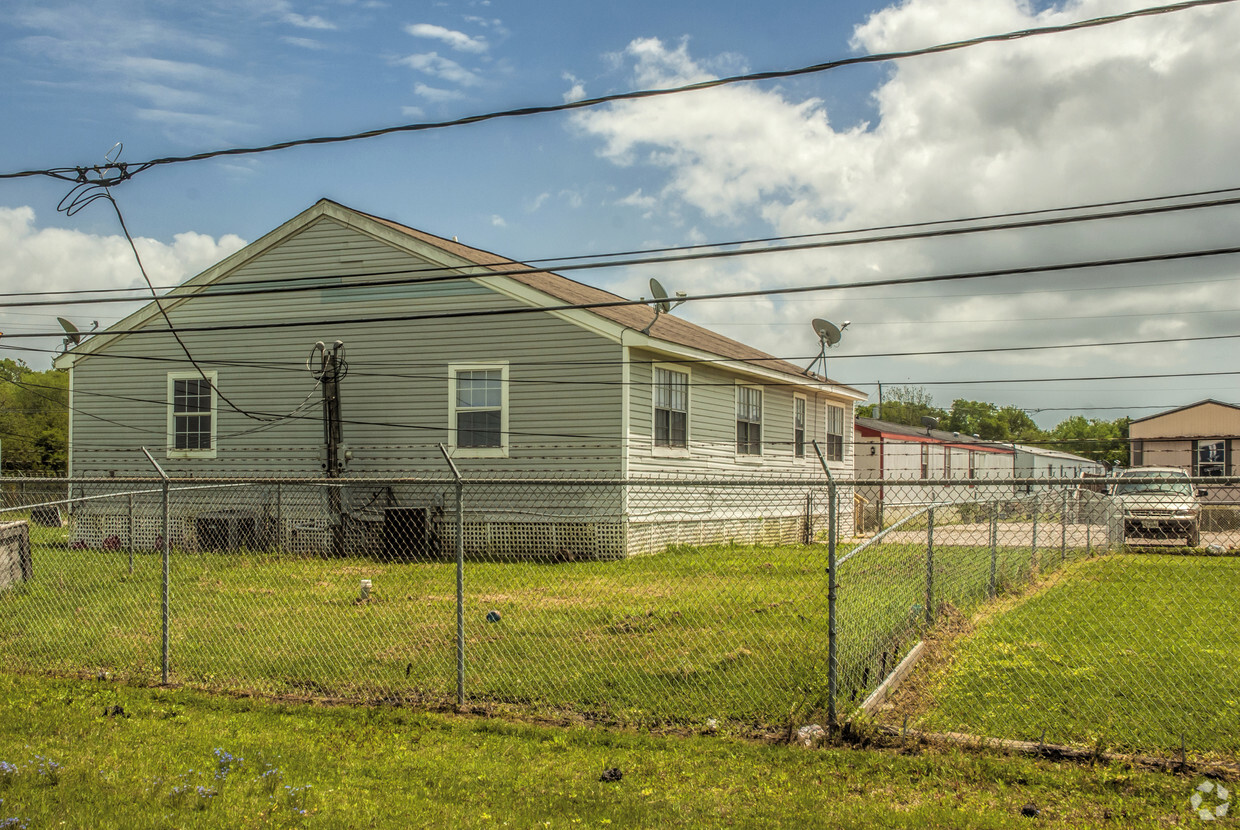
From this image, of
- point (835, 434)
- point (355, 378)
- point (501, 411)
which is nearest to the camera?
point (501, 411)

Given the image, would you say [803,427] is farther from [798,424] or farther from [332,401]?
[332,401]

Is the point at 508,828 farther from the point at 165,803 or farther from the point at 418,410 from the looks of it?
the point at 418,410

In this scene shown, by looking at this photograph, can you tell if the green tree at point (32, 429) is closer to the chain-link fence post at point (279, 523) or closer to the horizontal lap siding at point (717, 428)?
the chain-link fence post at point (279, 523)

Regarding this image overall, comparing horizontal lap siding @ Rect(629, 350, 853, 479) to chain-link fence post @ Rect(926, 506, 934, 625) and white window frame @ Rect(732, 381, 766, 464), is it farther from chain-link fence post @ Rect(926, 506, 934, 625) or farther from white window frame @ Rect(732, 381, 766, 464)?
chain-link fence post @ Rect(926, 506, 934, 625)

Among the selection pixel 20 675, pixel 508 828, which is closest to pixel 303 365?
pixel 20 675

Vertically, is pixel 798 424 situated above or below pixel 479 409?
below

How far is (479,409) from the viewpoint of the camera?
57.0 feet

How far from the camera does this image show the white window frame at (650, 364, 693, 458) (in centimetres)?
1730

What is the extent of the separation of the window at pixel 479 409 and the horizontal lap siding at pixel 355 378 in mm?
185

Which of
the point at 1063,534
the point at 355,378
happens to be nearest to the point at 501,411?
Result: the point at 355,378

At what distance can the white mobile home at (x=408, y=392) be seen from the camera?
16.5 metres

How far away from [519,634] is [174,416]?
13.9 m

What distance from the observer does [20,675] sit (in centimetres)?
766

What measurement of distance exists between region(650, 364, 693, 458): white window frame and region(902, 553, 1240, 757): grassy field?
8.37 metres
